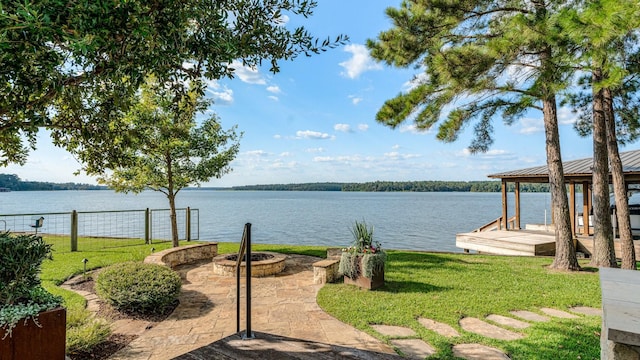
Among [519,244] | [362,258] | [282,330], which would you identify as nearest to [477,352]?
[282,330]

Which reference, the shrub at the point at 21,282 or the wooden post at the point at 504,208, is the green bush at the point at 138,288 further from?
the wooden post at the point at 504,208

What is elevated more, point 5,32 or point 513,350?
point 5,32

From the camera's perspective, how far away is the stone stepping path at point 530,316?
4.22 metres

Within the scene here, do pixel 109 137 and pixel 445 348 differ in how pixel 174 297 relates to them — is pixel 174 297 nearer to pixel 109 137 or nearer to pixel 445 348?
pixel 109 137

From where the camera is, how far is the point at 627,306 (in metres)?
1.52

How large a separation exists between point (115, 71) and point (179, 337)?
8.94 feet

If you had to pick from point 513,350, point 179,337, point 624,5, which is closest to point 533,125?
point 624,5

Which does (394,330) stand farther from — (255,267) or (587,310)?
(255,267)

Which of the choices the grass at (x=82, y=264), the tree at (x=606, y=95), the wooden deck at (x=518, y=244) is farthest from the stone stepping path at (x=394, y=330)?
the wooden deck at (x=518, y=244)

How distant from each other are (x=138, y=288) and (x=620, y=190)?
847 centimetres

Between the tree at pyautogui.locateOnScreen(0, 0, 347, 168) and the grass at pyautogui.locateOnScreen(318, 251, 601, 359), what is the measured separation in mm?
3015

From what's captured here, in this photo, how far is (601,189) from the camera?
6789 mm

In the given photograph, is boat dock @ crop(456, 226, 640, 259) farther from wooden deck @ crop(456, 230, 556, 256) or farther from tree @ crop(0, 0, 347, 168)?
tree @ crop(0, 0, 347, 168)

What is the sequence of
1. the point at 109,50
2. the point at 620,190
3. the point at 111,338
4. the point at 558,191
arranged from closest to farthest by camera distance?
the point at 109,50 → the point at 111,338 → the point at 620,190 → the point at 558,191
